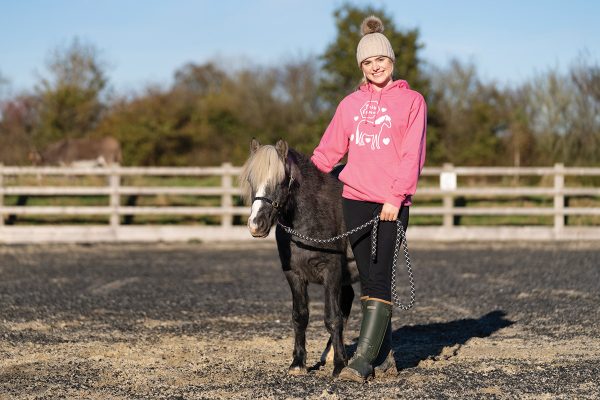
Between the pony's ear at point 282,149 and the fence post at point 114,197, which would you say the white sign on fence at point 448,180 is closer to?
the fence post at point 114,197

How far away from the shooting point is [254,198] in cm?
436

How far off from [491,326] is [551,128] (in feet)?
59.7

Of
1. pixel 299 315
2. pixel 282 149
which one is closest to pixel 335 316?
pixel 299 315

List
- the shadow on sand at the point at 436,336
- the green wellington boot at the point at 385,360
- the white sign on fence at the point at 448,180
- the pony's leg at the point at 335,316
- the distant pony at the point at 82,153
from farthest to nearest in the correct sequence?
the distant pony at the point at 82,153, the white sign on fence at the point at 448,180, the shadow on sand at the point at 436,336, the green wellington boot at the point at 385,360, the pony's leg at the point at 335,316

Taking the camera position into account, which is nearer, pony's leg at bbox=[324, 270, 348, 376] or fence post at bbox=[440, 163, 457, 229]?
pony's leg at bbox=[324, 270, 348, 376]

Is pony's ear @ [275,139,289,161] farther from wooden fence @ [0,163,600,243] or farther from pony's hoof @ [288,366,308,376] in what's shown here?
wooden fence @ [0,163,600,243]

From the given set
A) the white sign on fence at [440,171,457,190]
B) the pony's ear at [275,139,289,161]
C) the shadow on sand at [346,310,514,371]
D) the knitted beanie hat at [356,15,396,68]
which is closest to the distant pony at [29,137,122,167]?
the white sign on fence at [440,171,457,190]

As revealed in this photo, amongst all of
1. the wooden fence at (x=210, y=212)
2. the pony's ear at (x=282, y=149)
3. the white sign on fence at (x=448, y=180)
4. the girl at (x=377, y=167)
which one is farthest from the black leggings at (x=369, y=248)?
the white sign on fence at (x=448, y=180)

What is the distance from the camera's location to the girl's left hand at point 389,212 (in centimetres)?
430

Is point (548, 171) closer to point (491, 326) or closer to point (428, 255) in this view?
point (428, 255)

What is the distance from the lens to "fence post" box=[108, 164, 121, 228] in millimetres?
15828

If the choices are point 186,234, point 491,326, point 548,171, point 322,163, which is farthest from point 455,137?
point 322,163

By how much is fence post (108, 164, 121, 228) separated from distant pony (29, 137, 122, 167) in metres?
8.38

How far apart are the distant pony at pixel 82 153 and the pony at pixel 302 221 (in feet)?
66.9
